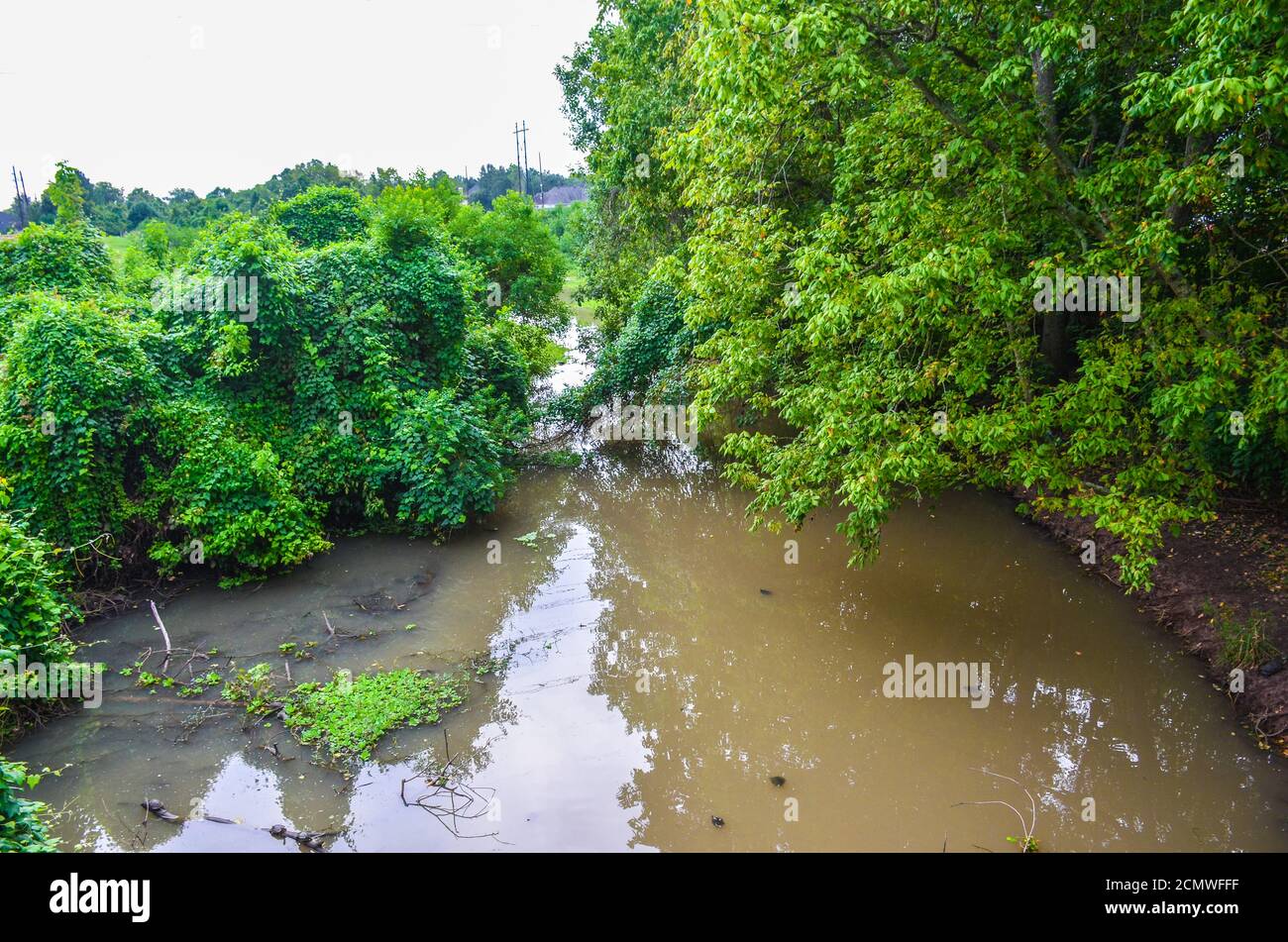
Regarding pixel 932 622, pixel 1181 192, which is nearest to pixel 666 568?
pixel 932 622

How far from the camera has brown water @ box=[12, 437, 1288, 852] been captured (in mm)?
5855

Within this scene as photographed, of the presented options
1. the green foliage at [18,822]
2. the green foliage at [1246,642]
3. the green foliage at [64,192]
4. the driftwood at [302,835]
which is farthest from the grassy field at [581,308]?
the green foliage at [18,822]

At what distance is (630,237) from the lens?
60.9ft

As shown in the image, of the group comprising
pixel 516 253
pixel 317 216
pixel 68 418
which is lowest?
pixel 68 418

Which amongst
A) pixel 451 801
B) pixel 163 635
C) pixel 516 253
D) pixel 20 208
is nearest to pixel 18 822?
pixel 451 801

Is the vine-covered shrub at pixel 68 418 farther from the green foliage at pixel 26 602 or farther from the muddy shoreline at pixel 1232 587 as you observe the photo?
the muddy shoreline at pixel 1232 587

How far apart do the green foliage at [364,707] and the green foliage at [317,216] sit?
1119 cm

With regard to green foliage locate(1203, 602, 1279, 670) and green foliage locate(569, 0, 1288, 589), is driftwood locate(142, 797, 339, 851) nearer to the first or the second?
green foliage locate(569, 0, 1288, 589)

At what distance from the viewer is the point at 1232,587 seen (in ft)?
26.5

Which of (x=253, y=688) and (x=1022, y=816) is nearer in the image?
(x=1022, y=816)

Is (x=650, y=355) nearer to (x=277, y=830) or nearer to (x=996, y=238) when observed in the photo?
(x=996, y=238)

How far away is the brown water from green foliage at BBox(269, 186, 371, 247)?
332 inches

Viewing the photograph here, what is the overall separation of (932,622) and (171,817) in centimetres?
782

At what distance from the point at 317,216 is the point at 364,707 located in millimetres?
12437
